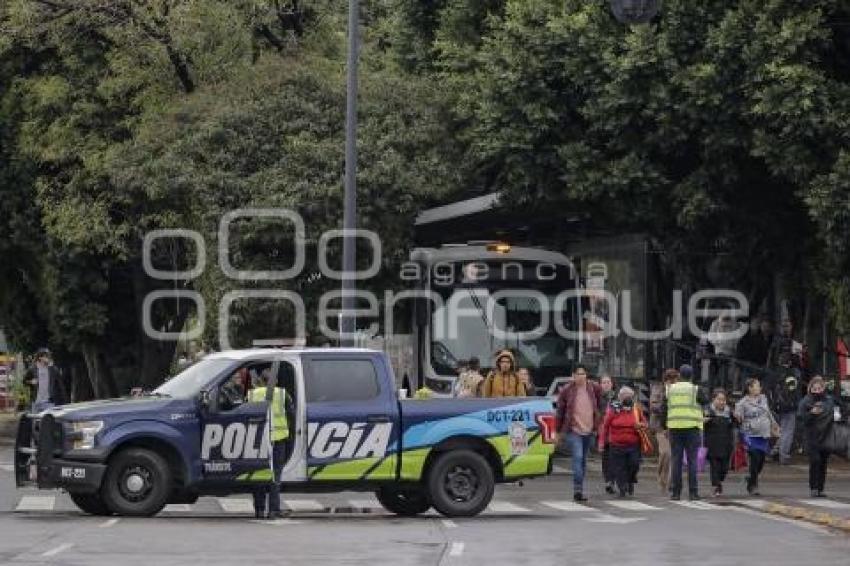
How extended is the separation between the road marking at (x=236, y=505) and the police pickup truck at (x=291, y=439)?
1.76 metres

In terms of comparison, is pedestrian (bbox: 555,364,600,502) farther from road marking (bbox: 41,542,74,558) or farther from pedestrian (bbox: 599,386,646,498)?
road marking (bbox: 41,542,74,558)

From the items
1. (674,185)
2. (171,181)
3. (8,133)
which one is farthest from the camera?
(8,133)

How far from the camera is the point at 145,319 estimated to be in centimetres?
4719

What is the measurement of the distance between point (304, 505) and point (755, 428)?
653 centimetres

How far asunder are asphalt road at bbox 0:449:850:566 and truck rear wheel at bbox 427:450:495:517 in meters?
0.23

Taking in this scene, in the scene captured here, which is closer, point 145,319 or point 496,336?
point 496,336

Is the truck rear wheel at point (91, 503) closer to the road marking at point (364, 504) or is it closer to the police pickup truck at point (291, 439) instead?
the police pickup truck at point (291, 439)

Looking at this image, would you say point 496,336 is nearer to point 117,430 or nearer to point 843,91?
point 843,91

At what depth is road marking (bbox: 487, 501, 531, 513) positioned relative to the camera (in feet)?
75.6

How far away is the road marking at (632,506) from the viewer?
23438mm

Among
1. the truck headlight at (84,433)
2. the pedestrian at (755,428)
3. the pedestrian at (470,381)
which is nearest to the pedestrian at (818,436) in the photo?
the pedestrian at (755,428)

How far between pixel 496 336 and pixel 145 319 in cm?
1691

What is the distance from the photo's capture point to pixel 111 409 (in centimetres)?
2052

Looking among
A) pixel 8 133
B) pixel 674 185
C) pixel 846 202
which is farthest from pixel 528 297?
pixel 8 133
